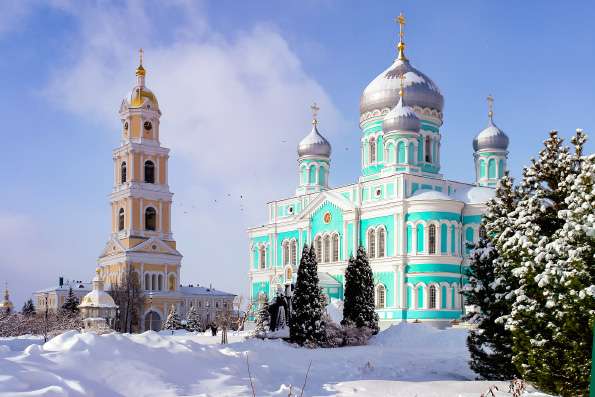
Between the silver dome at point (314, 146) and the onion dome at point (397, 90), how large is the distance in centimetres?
476

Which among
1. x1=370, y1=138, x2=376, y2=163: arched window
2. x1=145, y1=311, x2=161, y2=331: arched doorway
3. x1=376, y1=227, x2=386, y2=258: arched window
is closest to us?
x1=376, y1=227, x2=386, y2=258: arched window

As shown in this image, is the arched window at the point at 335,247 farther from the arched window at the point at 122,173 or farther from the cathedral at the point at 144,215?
the arched window at the point at 122,173

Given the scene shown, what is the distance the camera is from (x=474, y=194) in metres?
44.2

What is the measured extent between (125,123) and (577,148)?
51.7m

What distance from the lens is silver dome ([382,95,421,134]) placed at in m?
44.9

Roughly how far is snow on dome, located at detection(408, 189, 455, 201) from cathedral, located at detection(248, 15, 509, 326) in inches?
2.9

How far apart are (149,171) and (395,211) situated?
26.0 m

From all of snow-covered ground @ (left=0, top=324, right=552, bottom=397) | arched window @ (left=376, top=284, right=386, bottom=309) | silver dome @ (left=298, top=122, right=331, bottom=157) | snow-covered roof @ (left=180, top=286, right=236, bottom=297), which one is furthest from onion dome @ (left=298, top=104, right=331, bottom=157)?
snow-covered roof @ (left=180, top=286, right=236, bottom=297)

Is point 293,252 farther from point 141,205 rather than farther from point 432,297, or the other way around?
point 141,205

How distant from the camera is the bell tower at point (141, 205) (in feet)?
189

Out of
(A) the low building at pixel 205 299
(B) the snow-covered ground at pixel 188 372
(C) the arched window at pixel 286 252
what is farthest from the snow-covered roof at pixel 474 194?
(A) the low building at pixel 205 299

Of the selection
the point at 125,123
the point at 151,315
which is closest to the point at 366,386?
the point at 151,315

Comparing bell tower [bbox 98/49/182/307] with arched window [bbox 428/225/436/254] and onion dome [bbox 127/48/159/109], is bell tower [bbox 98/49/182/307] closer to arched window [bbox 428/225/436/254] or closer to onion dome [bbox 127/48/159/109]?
onion dome [bbox 127/48/159/109]

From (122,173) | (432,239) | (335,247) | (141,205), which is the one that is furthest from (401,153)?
(122,173)
